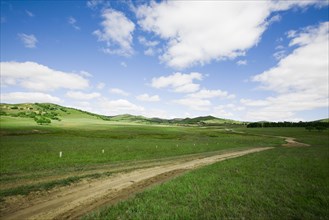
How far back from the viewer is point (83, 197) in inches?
559

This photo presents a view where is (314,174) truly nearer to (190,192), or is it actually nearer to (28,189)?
(190,192)

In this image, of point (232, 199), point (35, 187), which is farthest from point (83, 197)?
point (232, 199)

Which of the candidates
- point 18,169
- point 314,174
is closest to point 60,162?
point 18,169

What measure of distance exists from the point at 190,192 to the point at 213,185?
2559 mm

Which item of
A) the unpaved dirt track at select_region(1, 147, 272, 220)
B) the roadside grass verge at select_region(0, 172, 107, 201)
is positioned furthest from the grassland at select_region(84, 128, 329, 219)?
the roadside grass verge at select_region(0, 172, 107, 201)

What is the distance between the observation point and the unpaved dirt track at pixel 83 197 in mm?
11414

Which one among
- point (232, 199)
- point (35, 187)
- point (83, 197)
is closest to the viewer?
point (232, 199)

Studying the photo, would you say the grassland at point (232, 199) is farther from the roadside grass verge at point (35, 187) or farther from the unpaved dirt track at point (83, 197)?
the roadside grass verge at point (35, 187)

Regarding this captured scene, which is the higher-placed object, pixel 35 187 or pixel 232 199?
pixel 232 199

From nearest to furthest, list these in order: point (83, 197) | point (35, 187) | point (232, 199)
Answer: point (232, 199), point (83, 197), point (35, 187)

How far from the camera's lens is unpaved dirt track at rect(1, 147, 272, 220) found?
11.4 meters

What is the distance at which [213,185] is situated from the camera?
16.9m

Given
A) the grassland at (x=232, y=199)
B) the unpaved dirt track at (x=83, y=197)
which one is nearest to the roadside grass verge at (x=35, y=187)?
the unpaved dirt track at (x=83, y=197)

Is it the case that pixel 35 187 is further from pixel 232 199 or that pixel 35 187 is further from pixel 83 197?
pixel 232 199
